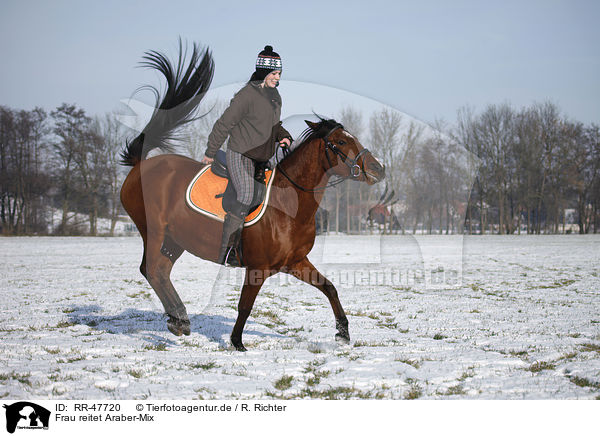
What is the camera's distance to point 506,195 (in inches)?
1746

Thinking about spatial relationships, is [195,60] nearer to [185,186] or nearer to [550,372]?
[185,186]

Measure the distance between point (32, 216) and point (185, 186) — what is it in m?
35.2


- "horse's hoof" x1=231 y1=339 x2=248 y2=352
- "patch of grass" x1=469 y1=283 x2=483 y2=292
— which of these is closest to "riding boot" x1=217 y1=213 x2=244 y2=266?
"horse's hoof" x1=231 y1=339 x2=248 y2=352

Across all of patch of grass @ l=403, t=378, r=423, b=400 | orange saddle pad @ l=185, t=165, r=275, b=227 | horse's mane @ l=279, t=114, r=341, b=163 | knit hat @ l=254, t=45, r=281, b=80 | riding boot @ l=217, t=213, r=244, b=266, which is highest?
knit hat @ l=254, t=45, r=281, b=80

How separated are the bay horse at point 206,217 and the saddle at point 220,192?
75mm

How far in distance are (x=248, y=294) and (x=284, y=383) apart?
3.90 ft

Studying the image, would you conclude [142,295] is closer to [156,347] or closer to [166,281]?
[166,281]

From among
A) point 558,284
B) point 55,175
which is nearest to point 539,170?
point 558,284

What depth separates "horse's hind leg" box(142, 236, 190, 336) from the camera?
5316 millimetres

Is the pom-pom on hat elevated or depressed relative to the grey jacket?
elevated

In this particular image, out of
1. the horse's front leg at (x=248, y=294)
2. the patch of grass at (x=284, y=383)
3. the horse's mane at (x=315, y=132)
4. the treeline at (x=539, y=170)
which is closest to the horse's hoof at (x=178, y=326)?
the horse's front leg at (x=248, y=294)

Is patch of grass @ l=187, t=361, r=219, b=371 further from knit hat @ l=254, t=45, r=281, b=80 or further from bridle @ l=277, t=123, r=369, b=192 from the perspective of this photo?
knit hat @ l=254, t=45, r=281, b=80

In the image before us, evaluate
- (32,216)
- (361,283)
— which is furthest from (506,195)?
(32,216)
